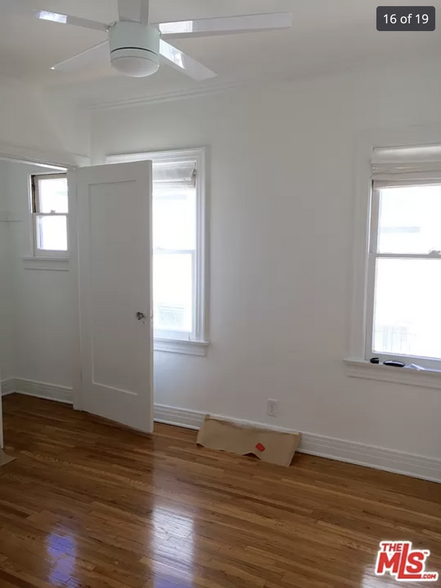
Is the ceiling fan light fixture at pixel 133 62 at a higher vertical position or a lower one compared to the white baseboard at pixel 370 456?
higher

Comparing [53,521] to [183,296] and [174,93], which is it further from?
[174,93]

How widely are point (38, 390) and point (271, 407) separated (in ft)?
7.88

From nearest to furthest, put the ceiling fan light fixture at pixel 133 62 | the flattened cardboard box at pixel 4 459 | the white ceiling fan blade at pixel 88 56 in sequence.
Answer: the ceiling fan light fixture at pixel 133 62 < the white ceiling fan blade at pixel 88 56 < the flattened cardboard box at pixel 4 459

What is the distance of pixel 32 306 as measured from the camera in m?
4.49

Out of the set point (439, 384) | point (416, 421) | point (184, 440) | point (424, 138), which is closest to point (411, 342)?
point (439, 384)

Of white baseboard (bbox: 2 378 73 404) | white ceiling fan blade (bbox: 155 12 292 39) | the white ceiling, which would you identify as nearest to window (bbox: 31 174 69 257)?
the white ceiling

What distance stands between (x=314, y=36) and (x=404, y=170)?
973mm

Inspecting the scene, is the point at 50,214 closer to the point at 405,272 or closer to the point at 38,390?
the point at 38,390

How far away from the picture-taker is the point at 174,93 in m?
3.53

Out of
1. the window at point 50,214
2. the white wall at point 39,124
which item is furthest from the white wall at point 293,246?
the window at point 50,214

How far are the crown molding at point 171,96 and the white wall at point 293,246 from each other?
0.14 feet

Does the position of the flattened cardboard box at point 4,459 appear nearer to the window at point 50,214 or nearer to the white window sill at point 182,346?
the white window sill at point 182,346

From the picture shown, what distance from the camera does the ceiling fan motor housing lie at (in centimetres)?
179

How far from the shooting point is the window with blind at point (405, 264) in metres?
2.93
